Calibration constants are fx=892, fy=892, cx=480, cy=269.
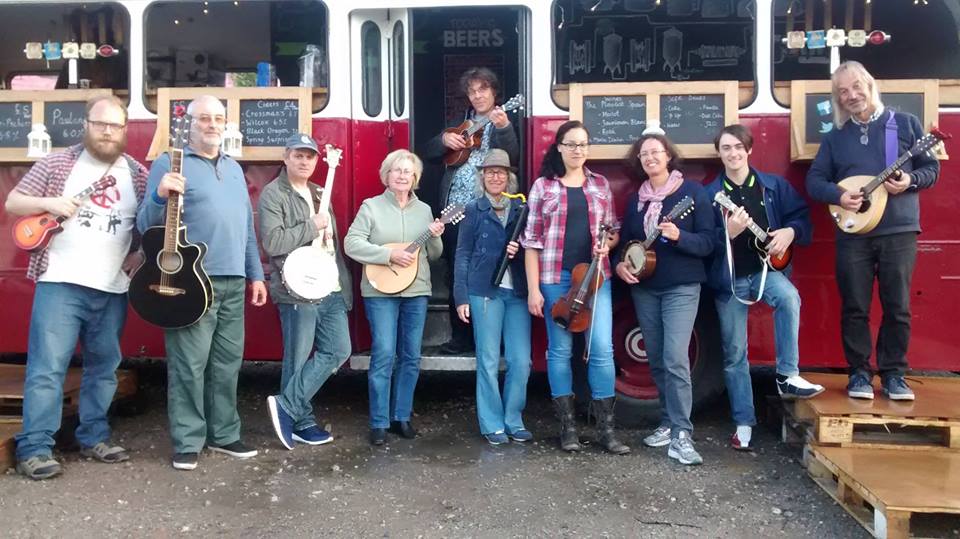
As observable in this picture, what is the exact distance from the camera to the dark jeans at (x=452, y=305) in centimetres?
582

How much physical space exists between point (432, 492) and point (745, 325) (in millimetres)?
1930

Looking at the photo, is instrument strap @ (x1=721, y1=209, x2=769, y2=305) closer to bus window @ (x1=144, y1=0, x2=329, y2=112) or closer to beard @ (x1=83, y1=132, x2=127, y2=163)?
bus window @ (x1=144, y1=0, x2=329, y2=112)

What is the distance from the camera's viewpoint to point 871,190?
4.64 metres

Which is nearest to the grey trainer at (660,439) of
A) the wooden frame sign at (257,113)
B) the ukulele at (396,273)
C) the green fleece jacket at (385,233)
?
the green fleece jacket at (385,233)

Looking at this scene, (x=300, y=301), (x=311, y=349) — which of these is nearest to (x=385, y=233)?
(x=300, y=301)

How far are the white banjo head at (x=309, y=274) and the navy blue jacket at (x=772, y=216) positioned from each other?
212 centimetres

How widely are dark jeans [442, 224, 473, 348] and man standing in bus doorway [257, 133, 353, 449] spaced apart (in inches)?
32.8

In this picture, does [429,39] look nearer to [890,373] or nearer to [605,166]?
[605,166]

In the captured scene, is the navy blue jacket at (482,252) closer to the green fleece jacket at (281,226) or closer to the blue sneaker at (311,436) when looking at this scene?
the green fleece jacket at (281,226)

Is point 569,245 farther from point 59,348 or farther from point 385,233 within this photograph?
point 59,348

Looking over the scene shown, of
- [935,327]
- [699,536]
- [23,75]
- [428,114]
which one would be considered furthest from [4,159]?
[935,327]

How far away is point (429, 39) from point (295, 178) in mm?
2564

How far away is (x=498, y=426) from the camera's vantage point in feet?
17.2

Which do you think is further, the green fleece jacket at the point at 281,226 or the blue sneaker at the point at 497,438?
the blue sneaker at the point at 497,438
